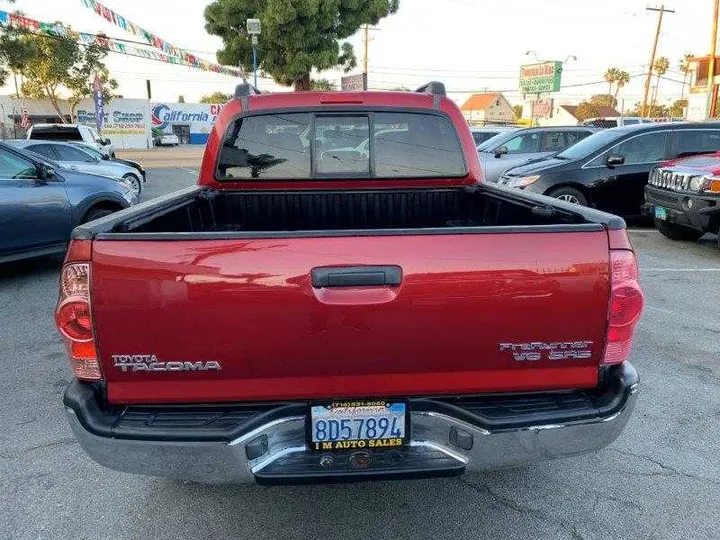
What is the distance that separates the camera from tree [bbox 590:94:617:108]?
9450 centimetres

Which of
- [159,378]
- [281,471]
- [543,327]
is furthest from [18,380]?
[543,327]

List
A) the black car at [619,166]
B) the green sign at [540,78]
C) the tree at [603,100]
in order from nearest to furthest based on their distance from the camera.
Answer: the black car at [619,166], the green sign at [540,78], the tree at [603,100]

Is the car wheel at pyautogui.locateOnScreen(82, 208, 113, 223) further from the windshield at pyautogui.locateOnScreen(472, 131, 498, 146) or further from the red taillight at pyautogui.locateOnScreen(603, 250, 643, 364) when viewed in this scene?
the windshield at pyautogui.locateOnScreen(472, 131, 498, 146)

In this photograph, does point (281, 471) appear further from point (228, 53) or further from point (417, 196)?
point (228, 53)

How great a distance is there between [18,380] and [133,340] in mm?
2739

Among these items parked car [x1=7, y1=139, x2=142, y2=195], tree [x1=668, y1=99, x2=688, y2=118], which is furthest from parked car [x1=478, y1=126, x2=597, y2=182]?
tree [x1=668, y1=99, x2=688, y2=118]

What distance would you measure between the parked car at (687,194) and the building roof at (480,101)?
108459 mm

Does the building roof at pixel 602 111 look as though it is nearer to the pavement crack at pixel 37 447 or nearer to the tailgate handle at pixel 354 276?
the pavement crack at pixel 37 447

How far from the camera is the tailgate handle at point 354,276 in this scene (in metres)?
2.01

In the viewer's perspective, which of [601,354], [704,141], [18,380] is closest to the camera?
[601,354]

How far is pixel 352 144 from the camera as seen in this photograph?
3766 mm

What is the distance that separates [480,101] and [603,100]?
23662 mm

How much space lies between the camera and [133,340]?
2045 mm

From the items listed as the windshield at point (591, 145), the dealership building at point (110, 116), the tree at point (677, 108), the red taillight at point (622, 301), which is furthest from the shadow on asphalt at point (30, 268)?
the tree at point (677, 108)
